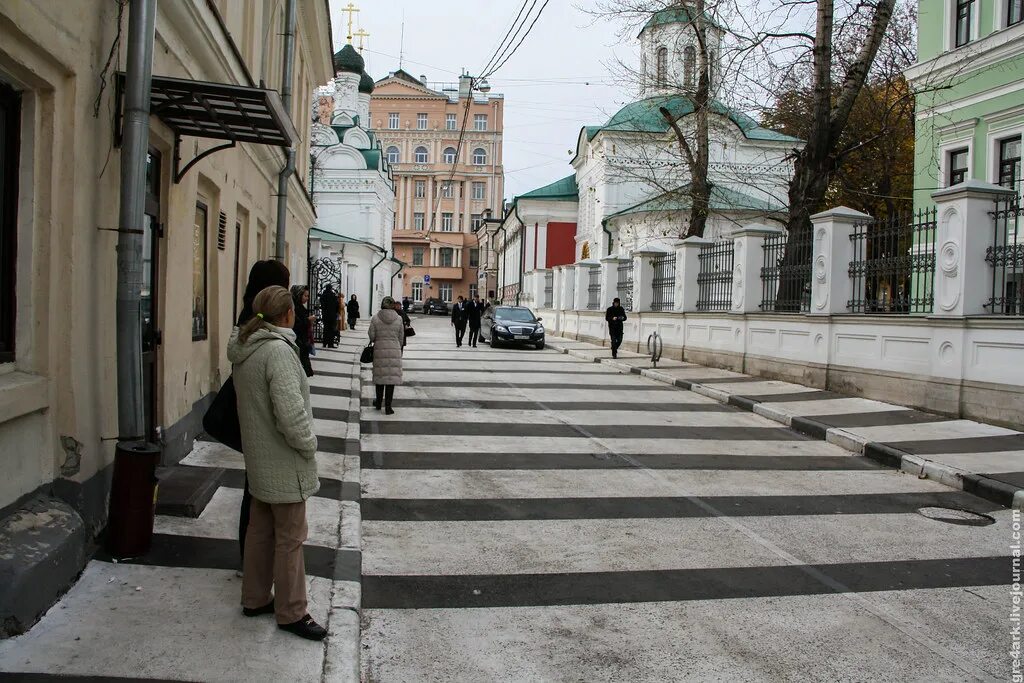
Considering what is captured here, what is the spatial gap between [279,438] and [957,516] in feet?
19.7

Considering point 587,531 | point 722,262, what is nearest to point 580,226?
point 722,262

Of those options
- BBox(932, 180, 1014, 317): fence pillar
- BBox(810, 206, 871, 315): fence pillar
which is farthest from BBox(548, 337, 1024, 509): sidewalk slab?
BBox(932, 180, 1014, 317): fence pillar

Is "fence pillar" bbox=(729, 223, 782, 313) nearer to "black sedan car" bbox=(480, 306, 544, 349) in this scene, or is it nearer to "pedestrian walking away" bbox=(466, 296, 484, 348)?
"black sedan car" bbox=(480, 306, 544, 349)

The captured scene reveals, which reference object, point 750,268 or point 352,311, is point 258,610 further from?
point 352,311

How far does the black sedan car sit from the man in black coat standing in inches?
234

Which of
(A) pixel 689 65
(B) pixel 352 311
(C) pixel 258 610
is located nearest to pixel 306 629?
(C) pixel 258 610

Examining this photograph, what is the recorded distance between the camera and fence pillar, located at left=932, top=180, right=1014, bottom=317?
11.2m

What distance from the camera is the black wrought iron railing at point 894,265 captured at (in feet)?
40.6

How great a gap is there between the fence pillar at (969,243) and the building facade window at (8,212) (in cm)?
1092

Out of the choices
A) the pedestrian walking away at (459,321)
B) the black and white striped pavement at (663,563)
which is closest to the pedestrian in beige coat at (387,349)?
the black and white striped pavement at (663,563)

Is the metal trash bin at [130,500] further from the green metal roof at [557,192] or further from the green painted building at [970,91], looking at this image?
the green metal roof at [557,192]

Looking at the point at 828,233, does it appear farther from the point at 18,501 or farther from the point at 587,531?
the point at 18,501

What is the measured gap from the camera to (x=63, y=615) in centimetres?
417

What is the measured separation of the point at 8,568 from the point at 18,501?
0.56 metres
